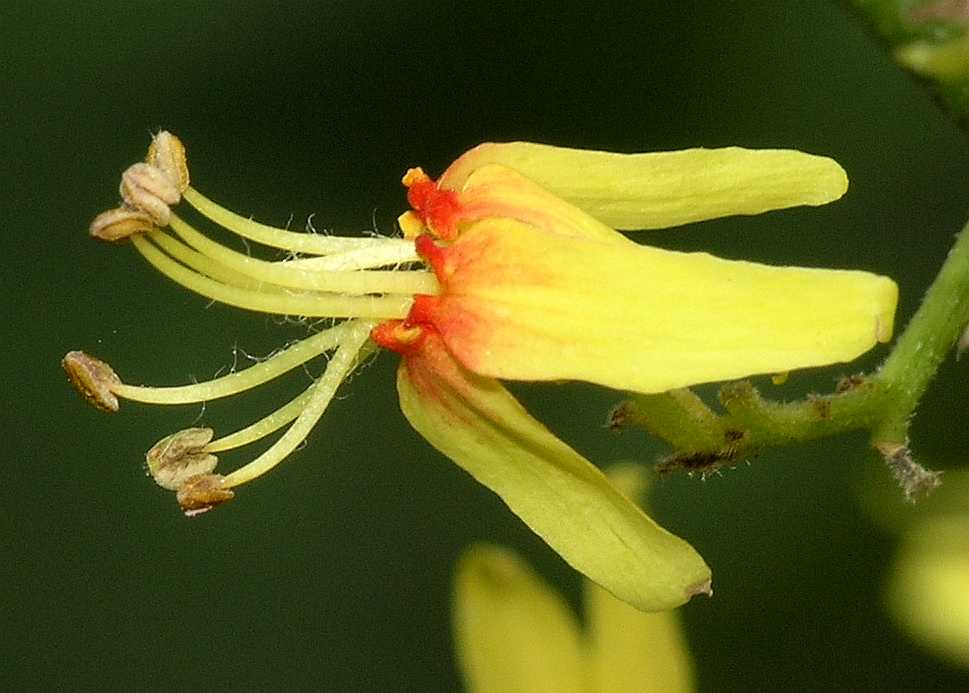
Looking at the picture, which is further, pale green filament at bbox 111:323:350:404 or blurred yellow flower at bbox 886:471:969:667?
blurred yellow flower at bbox 886:471:969:667

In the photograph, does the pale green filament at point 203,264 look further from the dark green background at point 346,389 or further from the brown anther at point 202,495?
the dark green background at point 346,389

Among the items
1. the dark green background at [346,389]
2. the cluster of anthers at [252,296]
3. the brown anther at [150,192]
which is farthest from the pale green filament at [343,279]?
the dark green background at [346,389]

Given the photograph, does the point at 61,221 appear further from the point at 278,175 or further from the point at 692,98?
the point at 692,98

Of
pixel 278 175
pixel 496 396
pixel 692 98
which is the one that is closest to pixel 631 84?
pixel 692 98

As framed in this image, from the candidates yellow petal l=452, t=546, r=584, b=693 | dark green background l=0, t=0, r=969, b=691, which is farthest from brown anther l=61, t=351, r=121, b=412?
dark green background l=0, t=0, r=969, b=691

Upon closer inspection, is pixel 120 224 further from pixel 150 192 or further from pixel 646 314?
pixel 646 314

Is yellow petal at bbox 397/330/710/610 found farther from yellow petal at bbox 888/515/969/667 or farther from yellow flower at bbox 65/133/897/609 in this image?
yellow petal at bbox 888/515/969/667
